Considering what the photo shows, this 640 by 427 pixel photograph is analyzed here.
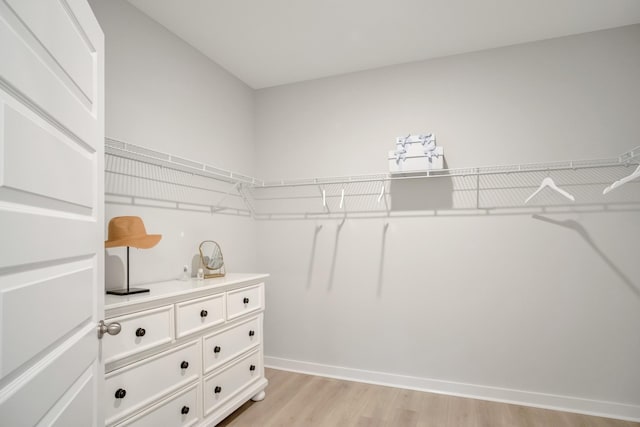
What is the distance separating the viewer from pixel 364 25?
2584mm

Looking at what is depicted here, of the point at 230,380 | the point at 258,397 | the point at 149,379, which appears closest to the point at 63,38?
the point at 149,379

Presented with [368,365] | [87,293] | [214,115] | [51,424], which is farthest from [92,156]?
[368,365]

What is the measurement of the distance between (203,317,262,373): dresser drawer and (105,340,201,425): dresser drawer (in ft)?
0.28

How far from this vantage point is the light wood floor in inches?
96.1

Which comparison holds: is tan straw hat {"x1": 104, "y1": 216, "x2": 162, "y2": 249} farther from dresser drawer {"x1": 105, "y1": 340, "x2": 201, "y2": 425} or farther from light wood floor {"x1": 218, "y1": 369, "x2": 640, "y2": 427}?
light wood floor {"x1": 218, "y1": 369, "x2": 640, "y2": 427}

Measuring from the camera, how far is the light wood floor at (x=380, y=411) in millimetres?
2441

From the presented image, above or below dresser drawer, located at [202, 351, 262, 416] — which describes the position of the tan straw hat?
above

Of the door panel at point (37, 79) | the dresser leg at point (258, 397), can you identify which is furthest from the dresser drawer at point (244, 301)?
the door panel at point (37, 79)

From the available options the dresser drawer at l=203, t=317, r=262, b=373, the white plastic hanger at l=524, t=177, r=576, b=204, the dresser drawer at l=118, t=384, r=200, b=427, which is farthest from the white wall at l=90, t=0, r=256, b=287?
the white plastic hanger at l=524, t=177, r=576, b=204

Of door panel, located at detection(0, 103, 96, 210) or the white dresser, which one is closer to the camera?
door panel, located at detection(0, 103, 96, 210)

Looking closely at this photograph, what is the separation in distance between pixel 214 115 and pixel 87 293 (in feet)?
7.68

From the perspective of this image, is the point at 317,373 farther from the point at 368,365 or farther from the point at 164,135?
the point at 164,135

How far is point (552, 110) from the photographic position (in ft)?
9.02

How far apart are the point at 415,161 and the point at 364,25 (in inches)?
39.9
